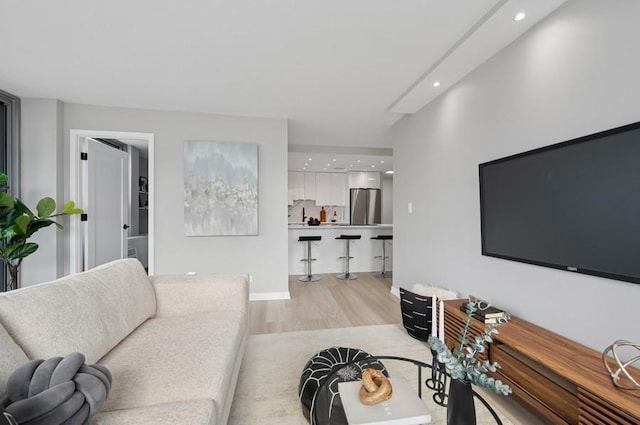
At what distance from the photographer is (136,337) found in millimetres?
1627

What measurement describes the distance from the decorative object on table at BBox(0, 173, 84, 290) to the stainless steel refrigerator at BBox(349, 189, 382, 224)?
5.49 metres

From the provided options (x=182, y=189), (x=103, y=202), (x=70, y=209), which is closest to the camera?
(x=70, y=209)

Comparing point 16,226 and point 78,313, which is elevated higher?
point 16,226

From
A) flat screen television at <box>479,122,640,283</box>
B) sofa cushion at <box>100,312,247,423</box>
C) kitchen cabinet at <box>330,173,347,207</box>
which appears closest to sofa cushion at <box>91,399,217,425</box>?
sofa cushion at <box>100,312,247,423</box>

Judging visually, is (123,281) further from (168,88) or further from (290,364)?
(168,88)

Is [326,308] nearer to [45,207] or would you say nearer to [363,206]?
[45,207]

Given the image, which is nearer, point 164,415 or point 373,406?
point 164,415

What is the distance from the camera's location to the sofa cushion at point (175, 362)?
112 cm

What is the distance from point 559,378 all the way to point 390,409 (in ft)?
3.90

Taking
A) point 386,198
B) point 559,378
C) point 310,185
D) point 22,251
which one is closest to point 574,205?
point 559,378

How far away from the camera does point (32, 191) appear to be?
3.15 metres

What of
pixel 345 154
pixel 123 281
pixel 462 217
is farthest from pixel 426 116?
pixel 123 281

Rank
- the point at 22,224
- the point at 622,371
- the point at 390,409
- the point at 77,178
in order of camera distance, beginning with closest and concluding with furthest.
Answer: the point at 390,409
the point at 622,371
the point at 22,224
the point at 77,178

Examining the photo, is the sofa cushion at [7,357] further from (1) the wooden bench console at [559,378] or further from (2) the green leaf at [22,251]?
(2) the green leaf at [22,251]
